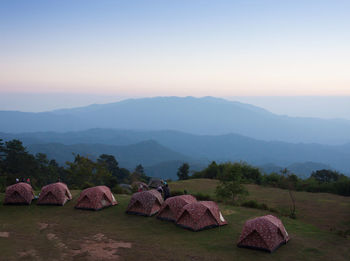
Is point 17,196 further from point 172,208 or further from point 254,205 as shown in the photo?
point 254,205

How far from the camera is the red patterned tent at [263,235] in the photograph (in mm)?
14258

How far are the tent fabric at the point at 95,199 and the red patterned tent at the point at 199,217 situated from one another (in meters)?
7.51

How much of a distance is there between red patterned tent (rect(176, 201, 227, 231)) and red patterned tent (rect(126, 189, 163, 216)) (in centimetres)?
304

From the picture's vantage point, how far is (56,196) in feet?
76.1

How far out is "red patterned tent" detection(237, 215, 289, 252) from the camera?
1426 centimetres

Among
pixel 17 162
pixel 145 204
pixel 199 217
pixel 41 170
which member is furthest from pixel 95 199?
pixel 41 170

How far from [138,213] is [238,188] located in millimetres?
10324

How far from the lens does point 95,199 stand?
72.2ft

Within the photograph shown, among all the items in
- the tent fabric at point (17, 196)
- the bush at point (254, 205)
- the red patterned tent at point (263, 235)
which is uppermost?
the red patterned tent at point (263, 235)

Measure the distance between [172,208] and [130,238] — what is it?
13.4 feet

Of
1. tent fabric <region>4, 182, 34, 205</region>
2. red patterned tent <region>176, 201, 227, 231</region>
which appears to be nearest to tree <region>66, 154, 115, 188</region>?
tent fabric <region>4, 182, 34, 205</region>

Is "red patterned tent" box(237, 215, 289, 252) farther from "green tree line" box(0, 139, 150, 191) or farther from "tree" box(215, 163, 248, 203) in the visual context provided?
"green tree line" box(0, 139, 150, 191)

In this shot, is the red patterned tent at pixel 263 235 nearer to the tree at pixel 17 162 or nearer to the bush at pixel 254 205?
the bush at pixel 254 205

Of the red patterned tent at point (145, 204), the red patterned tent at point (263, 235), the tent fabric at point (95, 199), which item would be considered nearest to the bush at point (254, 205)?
the red patterned tent at point (145, 204)
